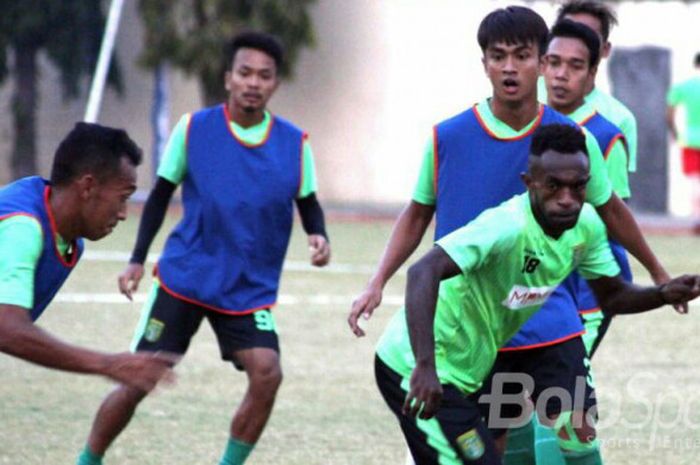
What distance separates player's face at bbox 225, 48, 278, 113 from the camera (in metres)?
7.84

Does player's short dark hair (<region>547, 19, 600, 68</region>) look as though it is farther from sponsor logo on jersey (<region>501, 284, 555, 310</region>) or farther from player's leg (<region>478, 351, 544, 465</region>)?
sponsor logo on jersey (<region>501, 284, 555, 310</region>)

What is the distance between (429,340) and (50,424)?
154 inches

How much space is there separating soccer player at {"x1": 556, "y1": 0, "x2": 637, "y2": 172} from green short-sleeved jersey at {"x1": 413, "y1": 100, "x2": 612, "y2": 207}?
1.16 meters

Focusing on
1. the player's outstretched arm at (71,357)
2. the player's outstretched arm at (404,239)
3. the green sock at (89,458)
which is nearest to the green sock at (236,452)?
the green sock at (89,458)

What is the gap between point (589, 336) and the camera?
734 centimetres

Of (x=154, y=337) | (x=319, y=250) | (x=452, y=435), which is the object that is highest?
(x=452, y=435)

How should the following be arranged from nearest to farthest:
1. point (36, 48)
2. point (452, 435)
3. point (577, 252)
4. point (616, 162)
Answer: point (452, 435) < point (577, 252) < point (616, 162) < point (36, 48)

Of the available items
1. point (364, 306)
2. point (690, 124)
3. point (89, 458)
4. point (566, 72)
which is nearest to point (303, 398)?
point (89, 458)

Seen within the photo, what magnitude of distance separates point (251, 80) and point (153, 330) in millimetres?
1234

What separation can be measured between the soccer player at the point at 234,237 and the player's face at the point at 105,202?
1549 mm

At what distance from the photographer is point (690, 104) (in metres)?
21.7

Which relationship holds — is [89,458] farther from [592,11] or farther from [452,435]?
[592,11]

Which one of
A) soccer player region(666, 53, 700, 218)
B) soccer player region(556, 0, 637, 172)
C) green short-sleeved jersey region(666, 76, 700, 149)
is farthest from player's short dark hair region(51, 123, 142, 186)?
green short-sleeved jersey region(666, 76, 700, 149)

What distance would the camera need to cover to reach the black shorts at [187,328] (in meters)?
7.54
